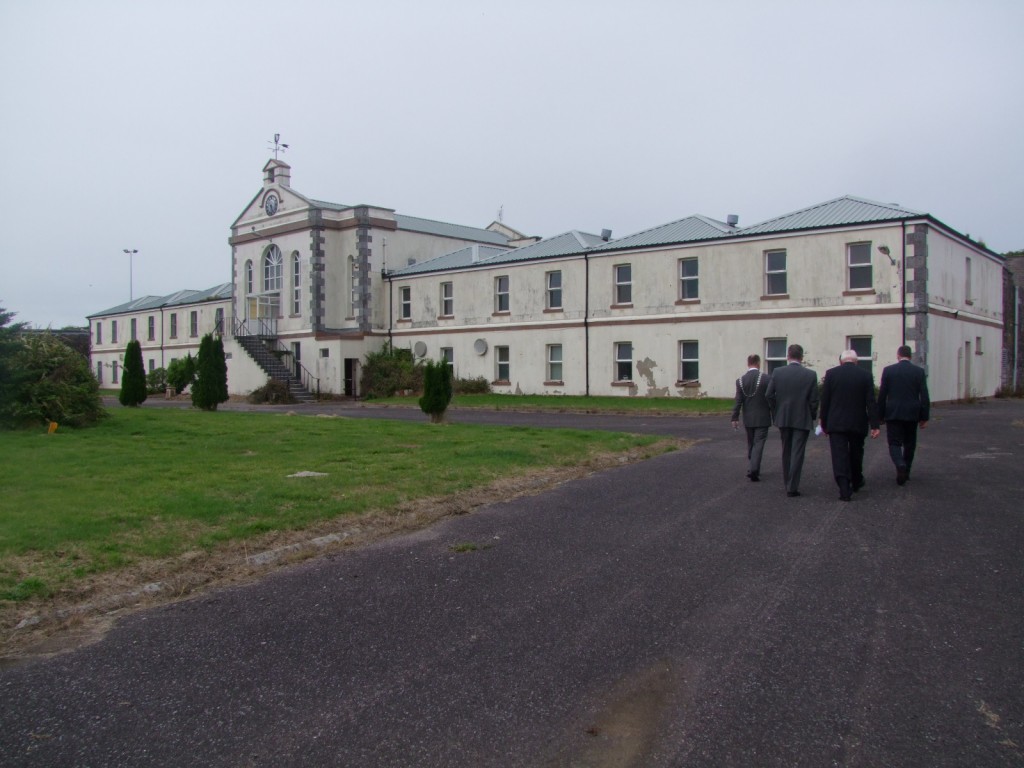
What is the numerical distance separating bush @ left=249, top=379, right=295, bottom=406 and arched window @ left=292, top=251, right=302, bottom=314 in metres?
6.12

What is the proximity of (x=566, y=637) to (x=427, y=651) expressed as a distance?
88 cm

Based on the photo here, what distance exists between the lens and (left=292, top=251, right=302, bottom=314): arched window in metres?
44.5

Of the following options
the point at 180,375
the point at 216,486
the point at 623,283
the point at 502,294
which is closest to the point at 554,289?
the point at 502,294

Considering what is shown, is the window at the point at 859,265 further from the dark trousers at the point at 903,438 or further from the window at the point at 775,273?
the dark trousers at the point at 903,438

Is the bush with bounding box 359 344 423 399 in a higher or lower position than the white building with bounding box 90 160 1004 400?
lower

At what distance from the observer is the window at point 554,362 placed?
37219 millimetres

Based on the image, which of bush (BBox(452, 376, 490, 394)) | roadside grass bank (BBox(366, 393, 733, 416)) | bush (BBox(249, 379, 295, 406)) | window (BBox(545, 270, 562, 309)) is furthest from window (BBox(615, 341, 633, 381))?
bush (BBox(249, 379, 295, 406))

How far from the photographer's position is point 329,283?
1715 inches

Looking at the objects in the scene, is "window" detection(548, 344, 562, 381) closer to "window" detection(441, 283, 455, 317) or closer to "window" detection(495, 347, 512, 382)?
"window" detection(495, 347, 512, 382)

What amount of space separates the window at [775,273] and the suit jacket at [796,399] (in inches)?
808

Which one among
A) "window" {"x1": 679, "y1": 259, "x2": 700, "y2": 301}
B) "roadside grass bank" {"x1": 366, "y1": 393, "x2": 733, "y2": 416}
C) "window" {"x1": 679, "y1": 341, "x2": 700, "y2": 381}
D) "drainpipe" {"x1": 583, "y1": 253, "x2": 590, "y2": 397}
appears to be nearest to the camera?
"roadside grass bank" {"x1": 366, "y1": 393, "x2": 733, "y2": 416}

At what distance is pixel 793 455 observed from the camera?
1049cm

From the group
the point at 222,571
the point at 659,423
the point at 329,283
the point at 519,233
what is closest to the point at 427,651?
the point at 222,571

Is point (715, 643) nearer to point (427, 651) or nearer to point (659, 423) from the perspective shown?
point (427, 651)
